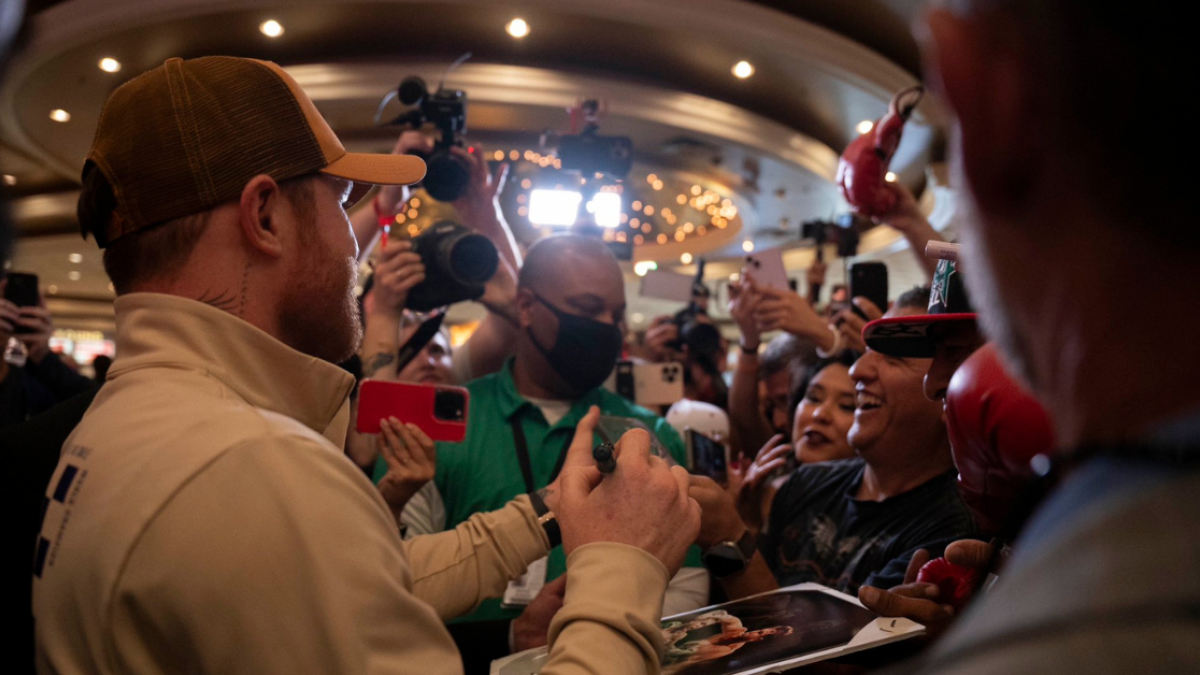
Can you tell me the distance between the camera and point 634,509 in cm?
105

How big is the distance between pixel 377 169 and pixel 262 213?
0.20m

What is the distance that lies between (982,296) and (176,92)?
3.23ft

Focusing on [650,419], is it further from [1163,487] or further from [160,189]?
[1163,487]

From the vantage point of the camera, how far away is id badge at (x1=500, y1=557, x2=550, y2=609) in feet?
5.99

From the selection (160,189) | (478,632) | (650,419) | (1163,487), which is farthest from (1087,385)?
(650,419)

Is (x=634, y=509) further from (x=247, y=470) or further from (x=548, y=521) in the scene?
(x=247, y=470)

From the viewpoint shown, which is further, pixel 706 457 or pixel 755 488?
pixel 755 488

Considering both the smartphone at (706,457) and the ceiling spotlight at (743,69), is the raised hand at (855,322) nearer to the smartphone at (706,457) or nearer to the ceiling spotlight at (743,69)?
the smartphone at (706,457)

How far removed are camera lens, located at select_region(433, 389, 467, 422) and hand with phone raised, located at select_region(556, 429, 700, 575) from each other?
75 cm

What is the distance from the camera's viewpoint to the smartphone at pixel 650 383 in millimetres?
2746

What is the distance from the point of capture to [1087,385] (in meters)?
0.47

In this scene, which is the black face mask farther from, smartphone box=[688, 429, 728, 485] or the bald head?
smartphone box=[688, 429, 728, 485]

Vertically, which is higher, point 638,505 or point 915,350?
point 915,350

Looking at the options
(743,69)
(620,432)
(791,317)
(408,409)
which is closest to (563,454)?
(408,409)
